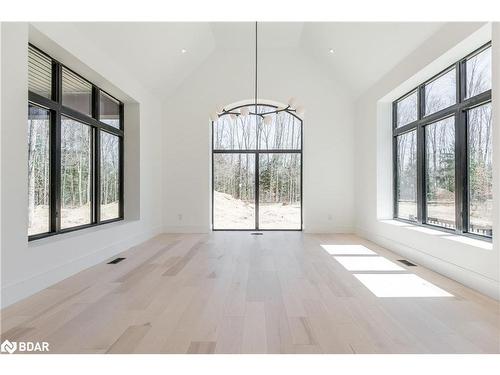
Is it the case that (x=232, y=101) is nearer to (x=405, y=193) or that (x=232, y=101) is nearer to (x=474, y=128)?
(x=405, y=193)

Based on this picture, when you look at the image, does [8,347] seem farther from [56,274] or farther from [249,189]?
[249,189]

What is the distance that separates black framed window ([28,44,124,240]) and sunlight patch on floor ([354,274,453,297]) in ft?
11.8

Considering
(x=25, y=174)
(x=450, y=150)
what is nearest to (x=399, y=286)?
(x=450, y=150)

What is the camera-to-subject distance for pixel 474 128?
3301 mm

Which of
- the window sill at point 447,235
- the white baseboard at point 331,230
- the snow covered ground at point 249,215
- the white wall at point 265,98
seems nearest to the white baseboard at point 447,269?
the window sill at point 447,235

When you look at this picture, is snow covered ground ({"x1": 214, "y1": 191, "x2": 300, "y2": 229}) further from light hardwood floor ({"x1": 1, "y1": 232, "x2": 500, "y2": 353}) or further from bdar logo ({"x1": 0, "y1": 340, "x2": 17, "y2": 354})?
bdar logo ({"x1": 0, "y1": 340, "x2": 17, "y2": 354})

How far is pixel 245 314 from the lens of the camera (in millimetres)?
2264

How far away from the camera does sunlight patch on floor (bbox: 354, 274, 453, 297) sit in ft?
8.96

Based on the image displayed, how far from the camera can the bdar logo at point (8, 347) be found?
70.0 inches

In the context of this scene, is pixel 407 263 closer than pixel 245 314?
No

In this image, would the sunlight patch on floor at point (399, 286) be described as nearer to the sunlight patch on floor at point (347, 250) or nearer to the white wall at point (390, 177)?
the white wall at point (390, 177)

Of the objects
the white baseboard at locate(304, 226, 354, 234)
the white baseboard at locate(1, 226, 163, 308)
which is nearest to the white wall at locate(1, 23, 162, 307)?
the white baseboard at locate(1, 226, 163, 308)

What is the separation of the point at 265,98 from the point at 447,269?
4.75 metres
